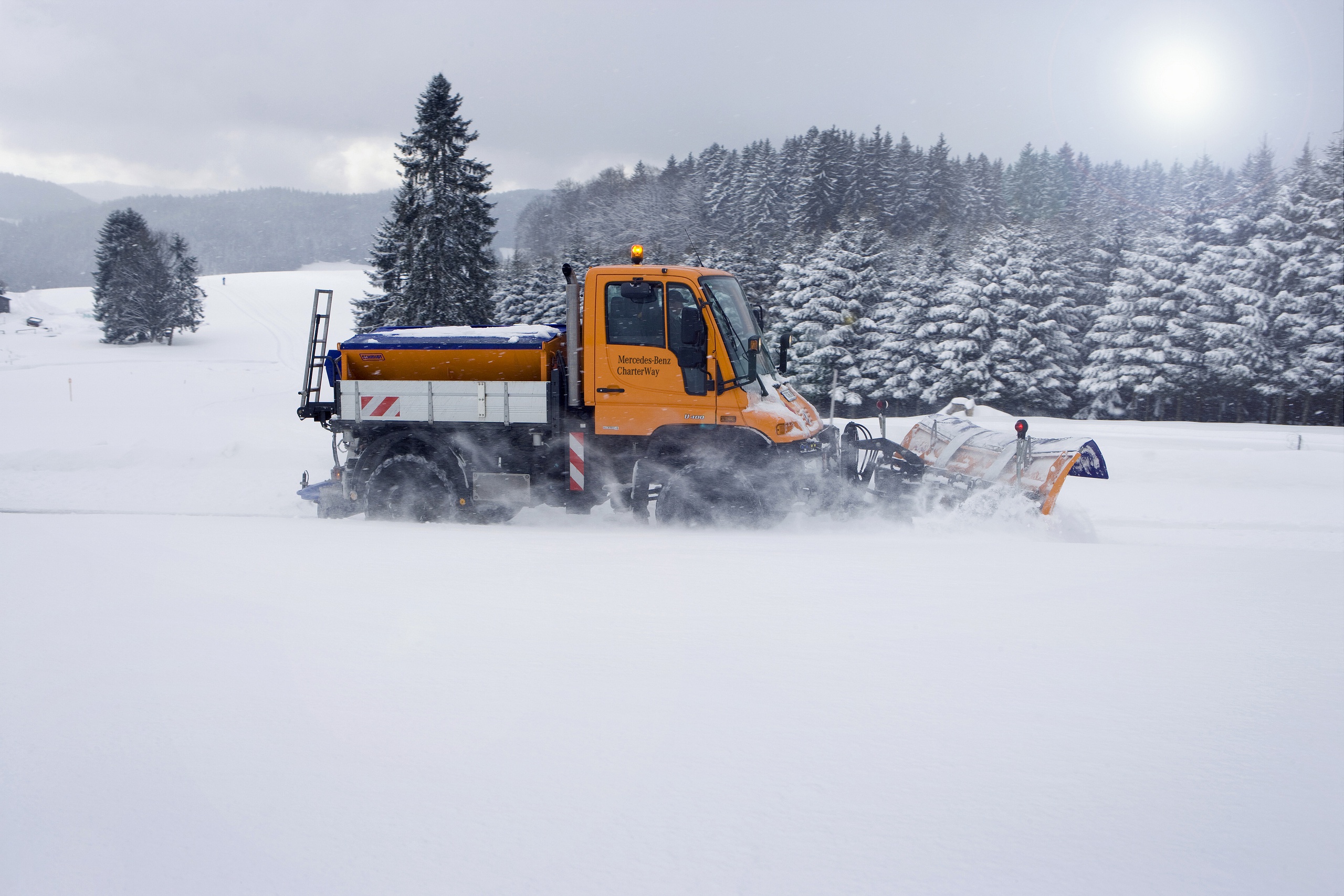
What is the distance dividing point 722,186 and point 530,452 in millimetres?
69638

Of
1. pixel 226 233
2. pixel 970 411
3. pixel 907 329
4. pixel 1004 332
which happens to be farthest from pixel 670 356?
pixel 226 233

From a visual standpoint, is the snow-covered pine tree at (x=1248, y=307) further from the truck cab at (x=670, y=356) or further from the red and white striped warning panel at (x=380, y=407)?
the red and white striped warning panel at (x=380, y=407)

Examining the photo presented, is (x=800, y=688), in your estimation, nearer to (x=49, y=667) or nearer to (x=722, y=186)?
(x=49, y=667)

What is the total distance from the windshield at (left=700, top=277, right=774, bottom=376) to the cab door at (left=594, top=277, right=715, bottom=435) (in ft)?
0.56

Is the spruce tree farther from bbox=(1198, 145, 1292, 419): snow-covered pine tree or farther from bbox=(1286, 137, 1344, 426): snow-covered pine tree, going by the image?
bbox=(1286, 137, 1344, 426): snow-covered pine tree

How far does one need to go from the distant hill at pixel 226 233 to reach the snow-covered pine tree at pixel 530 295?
78.2 m

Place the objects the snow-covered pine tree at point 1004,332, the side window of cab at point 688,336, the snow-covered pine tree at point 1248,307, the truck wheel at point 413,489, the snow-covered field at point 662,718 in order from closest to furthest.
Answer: the snow-covered field at point 662,718 → the side window of cab at point 688,336 → the truck wheel at point 413,489 → the snow-covered pine tree at point 1248,307 → the snow-covered pine tree at point 1004,332

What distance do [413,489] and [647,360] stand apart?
277 centimetres

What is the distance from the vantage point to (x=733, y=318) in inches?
295

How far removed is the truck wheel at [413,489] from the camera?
7.93 meters

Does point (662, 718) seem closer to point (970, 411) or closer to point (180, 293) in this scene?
point (970, 411)

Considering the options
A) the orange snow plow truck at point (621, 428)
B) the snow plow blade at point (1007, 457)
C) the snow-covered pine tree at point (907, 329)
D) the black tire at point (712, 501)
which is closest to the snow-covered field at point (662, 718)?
the snow plow blade at point (1007, 457)

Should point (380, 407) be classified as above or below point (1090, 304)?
below

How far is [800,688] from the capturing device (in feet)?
9.46
